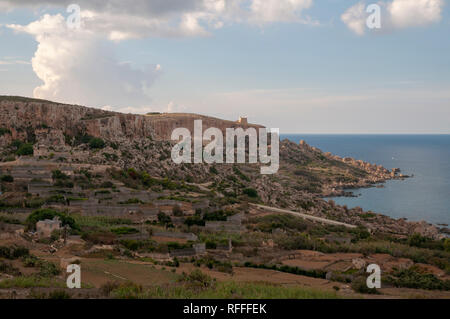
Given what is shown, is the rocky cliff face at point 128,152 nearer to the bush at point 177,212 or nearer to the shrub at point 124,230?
the bush at point 177,212

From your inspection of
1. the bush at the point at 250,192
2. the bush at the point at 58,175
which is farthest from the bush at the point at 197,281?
the bush at the point at 250,192

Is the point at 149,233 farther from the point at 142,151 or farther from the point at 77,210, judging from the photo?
the point at 142,151

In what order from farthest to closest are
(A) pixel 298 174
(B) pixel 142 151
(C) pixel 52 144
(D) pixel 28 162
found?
(A) pixel 298 174, (B) pixel 142 151, (C) pixel 52 144, (D) pixel 28 162

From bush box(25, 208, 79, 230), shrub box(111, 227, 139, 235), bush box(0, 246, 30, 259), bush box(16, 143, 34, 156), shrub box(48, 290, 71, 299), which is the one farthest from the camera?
bush box(16, 143, 34, 156)

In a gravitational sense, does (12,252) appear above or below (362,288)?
above

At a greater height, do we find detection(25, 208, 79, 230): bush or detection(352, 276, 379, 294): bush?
detection(25, 208, 79, 230): bush

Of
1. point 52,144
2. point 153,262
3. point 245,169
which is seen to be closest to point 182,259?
point 153,262

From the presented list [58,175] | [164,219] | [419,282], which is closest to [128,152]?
[58,175]

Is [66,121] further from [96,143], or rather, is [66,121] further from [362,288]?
[362,288]

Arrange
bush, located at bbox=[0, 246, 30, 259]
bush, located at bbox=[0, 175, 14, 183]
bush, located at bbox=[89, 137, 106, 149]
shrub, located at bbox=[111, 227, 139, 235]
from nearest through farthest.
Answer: bush, located at bbox=[0, 246, 30, 259]
shrub, located at bbox=[111, 227, 139, 235]
bush, located at bbox=[0, 175, 14, 183]
bush, located at bbox=[89, 137, 106, 149]

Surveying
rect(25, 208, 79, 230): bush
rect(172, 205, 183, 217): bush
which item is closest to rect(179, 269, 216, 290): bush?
rect(25, 208, 79, 230): bush

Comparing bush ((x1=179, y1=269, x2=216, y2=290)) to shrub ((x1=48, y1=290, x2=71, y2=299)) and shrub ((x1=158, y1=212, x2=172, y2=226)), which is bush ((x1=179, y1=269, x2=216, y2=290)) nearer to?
shrub ((x1=48, y1=290, x2=71, y2=299))

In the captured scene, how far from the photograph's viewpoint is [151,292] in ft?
38.3

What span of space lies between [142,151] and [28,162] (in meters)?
17.3
